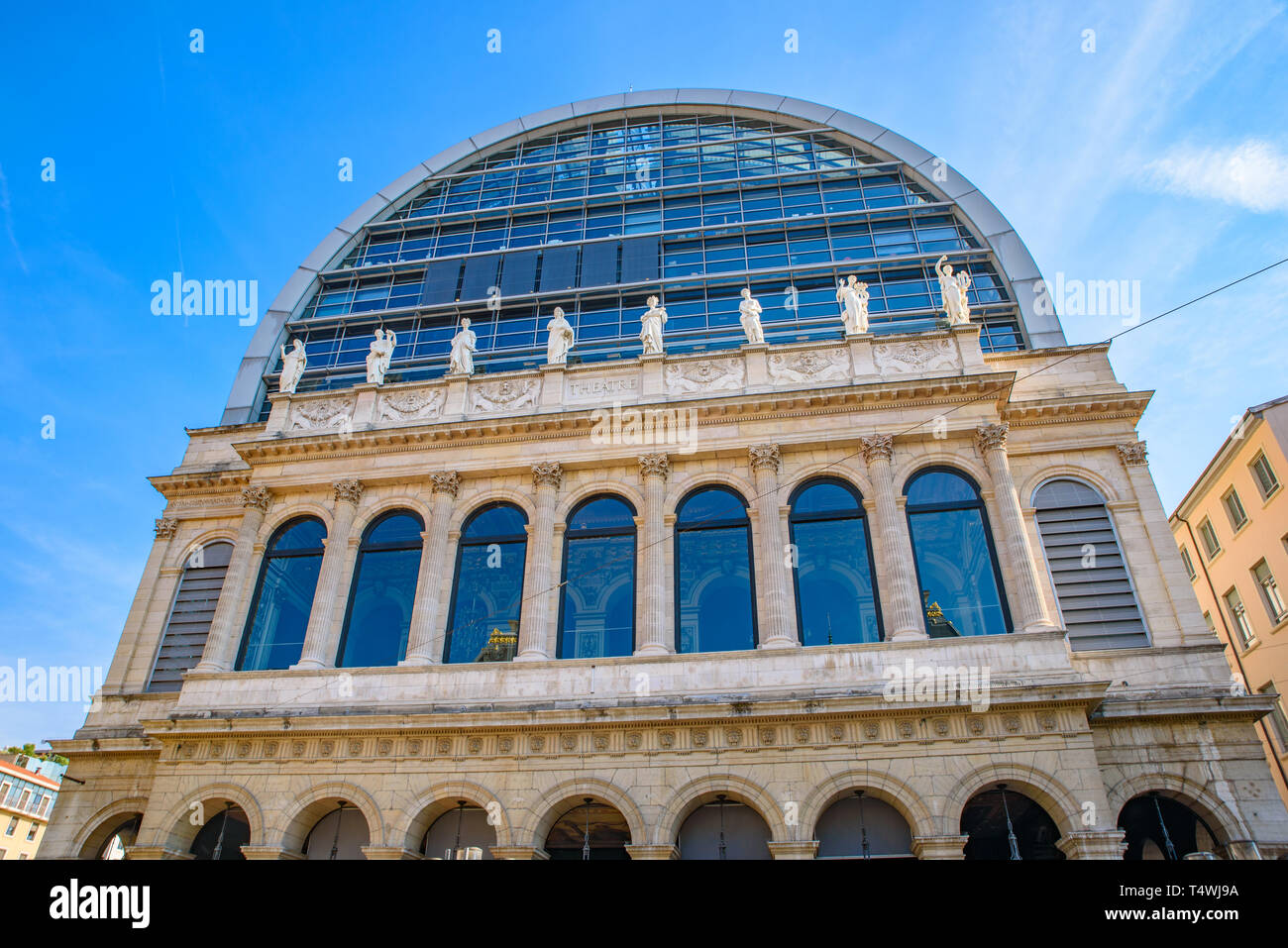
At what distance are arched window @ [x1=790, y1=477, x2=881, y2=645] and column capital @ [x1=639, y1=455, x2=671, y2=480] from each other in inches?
136

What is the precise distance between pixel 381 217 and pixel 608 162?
9.73 metres

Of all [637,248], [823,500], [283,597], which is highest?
[637,248]

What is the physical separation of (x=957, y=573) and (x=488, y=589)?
1199 cm

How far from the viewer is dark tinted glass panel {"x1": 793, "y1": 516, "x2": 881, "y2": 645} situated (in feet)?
68.8

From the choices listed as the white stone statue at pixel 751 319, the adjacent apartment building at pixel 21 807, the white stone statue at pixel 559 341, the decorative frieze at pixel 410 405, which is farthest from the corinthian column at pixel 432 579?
the adjacent apartment building at pixel 21 807

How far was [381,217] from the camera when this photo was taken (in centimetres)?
3634

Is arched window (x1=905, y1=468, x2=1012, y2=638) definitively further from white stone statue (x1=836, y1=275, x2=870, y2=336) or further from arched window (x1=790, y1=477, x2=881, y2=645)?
white stone statue (x1=836, y1=275, x2=870, y2=336)

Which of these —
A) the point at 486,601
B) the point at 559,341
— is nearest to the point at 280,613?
the point at 486,601

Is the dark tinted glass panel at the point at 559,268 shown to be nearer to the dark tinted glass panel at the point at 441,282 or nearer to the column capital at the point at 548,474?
the dark tinted glass panel at the point at 441,282

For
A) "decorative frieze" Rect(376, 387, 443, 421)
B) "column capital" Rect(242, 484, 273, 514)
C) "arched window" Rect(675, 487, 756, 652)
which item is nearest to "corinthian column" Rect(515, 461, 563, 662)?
"arched window" Rect(675, 487, 756, 652)

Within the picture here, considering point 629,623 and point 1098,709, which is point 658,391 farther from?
point 1098,709

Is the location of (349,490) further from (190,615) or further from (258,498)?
(190,615)

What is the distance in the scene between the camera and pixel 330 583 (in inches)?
907
